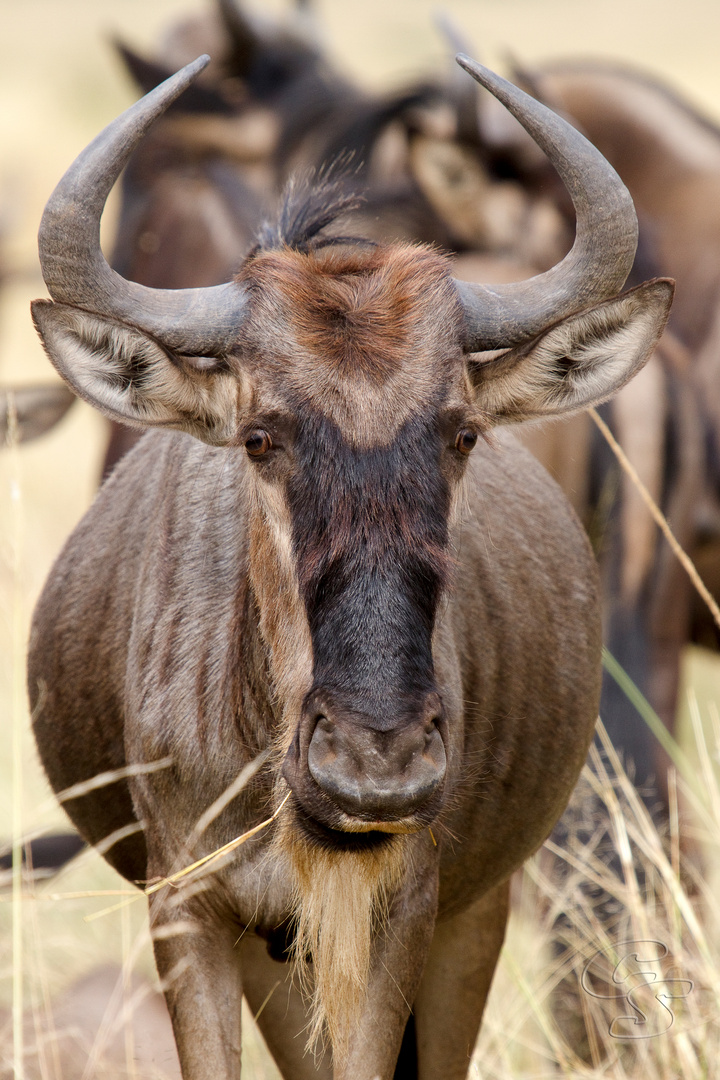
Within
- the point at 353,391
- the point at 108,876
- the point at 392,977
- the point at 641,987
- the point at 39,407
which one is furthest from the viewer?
the point at 108,876

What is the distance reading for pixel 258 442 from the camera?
321cm

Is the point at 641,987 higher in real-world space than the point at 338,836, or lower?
lower

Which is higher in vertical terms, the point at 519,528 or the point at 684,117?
the point at 684,117

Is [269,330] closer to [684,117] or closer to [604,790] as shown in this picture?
[604,790]

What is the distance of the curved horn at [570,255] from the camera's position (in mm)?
3402

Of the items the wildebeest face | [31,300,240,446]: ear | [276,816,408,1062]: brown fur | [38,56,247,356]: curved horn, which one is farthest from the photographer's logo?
[38,56,247,356]: curved horn

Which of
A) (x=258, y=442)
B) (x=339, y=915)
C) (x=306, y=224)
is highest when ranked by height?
(x=306, y=224)

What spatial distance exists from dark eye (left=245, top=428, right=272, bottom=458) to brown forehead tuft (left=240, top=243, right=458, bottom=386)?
0.71 feet

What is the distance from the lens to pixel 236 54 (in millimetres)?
12281

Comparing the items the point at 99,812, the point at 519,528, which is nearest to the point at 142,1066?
the point at 99,812

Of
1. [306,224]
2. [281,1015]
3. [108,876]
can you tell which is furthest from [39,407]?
[281,1015]

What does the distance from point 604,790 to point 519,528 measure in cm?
96

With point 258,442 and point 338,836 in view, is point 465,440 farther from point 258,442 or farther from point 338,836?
point 338,836

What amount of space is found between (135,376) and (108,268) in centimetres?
26
